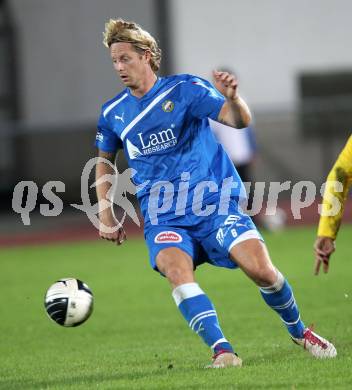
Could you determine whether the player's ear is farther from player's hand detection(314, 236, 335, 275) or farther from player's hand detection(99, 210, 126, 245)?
player's hand detection(314, 236, 335, 275)

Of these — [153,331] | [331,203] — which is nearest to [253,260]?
[331,203]

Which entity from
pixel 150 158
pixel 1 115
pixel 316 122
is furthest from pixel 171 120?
pixel 1 115

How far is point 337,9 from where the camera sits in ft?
84.1

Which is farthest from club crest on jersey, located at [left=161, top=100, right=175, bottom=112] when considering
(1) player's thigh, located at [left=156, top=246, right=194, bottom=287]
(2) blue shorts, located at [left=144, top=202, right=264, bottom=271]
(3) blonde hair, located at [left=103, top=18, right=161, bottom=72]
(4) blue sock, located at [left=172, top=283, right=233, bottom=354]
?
(4) blue sock, located at [left=172, top=283, right=233, bottom=354]

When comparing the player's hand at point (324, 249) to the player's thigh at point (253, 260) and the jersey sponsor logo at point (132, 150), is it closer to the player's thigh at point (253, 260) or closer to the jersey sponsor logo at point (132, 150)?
the player's thigh at point (253, 260)

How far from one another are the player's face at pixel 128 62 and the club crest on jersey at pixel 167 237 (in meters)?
1.03

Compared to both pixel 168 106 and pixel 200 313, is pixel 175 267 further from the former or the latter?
pixel 168 106

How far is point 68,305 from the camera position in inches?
279

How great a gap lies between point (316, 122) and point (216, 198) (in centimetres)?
1649

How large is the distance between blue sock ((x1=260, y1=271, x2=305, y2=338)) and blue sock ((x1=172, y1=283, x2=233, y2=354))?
1.60ft

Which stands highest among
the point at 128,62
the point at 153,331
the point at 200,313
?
the point at 128,62

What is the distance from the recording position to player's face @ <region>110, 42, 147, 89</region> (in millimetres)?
6980

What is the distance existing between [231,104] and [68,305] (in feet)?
5.74

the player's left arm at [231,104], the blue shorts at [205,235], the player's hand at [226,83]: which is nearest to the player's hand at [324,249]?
the blue shorts at [205,235]
